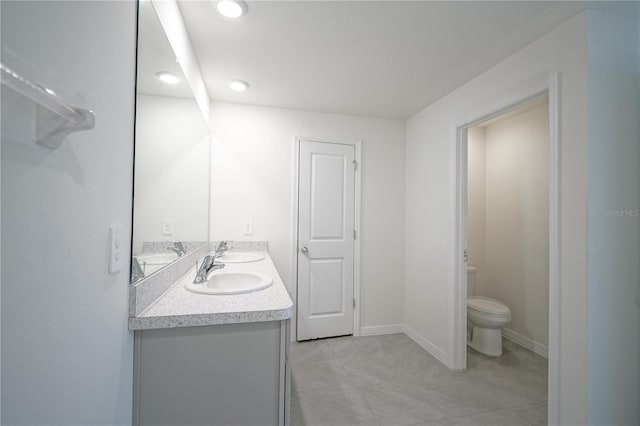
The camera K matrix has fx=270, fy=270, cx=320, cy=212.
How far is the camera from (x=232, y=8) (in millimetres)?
1402

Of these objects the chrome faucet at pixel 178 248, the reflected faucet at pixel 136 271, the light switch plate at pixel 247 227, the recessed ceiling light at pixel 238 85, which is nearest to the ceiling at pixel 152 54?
the reflected faucet at pixel 136 271

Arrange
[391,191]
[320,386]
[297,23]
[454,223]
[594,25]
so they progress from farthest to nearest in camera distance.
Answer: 1. [391,191]
2. [454,223]
3. [320,386]
4. [297,23]
5. [594,25]

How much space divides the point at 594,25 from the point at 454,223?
1.38m

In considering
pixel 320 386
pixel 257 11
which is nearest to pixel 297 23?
pixel 257 11

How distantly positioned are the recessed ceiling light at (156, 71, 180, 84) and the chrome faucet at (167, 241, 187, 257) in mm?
800

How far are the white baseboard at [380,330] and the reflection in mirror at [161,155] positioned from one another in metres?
1.99

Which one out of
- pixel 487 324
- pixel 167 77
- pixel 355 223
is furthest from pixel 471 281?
pixel 167 77

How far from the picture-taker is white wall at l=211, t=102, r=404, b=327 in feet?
8.51

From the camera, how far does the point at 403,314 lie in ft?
9.80

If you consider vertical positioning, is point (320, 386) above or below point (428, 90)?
below

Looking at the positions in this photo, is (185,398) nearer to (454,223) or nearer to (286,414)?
(286,414)

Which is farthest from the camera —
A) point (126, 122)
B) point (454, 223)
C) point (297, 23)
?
point (454, 223)

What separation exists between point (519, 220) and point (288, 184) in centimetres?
243

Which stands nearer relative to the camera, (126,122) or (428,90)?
(126,122)
